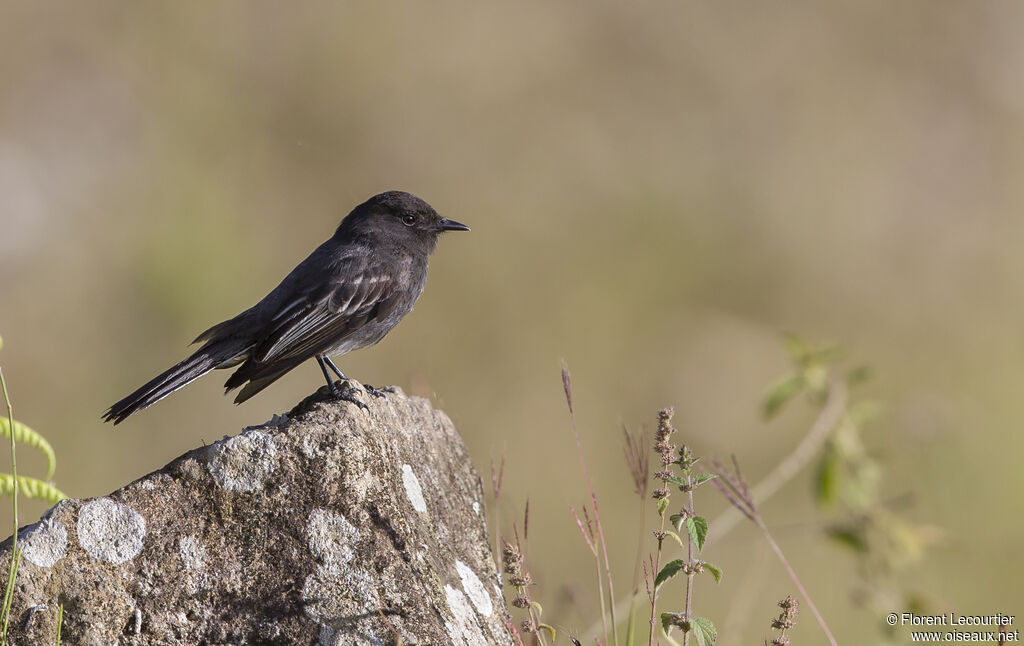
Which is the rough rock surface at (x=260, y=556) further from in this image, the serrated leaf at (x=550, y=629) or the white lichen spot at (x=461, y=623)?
the serrated leaf at (x=550, y=629)

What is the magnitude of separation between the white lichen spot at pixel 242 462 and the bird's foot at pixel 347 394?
490 millimetres

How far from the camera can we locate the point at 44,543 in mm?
3467

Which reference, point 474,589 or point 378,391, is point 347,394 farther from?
point 474,589

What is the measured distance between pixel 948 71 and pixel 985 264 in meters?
3.74

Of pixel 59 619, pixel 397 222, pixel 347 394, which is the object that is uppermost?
pixel 397 222

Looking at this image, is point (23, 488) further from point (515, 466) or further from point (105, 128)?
point (105, 128)

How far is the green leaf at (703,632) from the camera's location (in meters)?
3.35

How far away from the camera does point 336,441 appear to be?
3873mm

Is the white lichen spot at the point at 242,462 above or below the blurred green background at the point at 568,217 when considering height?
below

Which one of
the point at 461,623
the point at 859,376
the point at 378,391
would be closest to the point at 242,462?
the point at 461,623

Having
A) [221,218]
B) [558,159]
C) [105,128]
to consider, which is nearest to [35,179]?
[105,128]

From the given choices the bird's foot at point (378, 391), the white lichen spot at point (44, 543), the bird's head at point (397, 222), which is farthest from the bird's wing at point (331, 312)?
the white lichen spot at point (44, 543)

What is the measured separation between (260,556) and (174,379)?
1808 mm

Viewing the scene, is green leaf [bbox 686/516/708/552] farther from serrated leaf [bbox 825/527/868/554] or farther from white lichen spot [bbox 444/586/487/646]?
serrated leaf [bbox 825/527/868/554]
